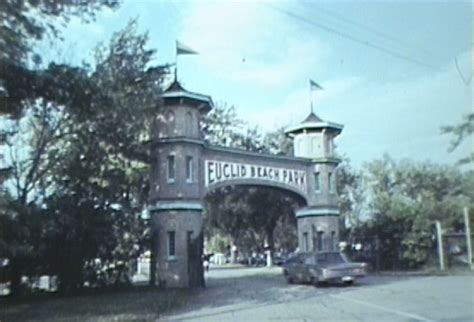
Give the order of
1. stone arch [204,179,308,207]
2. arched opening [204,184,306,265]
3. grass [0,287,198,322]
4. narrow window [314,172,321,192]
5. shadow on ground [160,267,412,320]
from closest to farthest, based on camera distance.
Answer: grass [0,287,198,322] → shadow on ground [160,267,412,320] → stone arch [204,179,308,207] → narrow window [314,172,321,192] → arched opening [204,184,306,265]

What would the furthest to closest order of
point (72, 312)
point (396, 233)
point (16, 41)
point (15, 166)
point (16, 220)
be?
point (396, 233) → point (15, 166) → point (16, 220) → point (72, 312) → point (16, 41)

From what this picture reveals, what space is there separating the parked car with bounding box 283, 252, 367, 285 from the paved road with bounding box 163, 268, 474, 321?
1.70ft

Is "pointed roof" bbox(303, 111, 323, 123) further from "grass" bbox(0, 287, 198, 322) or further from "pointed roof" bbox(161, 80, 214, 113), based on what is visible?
"grass" bbox(0, 287, 198, 322)

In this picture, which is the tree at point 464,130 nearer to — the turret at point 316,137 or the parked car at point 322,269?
the parked car at point 322,269

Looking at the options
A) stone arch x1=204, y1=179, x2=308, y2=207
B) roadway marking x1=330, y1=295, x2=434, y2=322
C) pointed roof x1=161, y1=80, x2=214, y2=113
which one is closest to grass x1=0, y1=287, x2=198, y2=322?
roadway marking x1=330, y1=295, x2=434, y2=322

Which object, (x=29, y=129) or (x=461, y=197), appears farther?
(x=29, y=129)

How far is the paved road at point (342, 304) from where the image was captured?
10742 millimetres

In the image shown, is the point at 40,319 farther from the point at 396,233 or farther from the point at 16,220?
the point at 396,233

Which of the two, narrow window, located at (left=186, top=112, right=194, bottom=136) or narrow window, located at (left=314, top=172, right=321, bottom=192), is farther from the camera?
narrow window, located at (left=314, top=172, right=321, bottom=192)

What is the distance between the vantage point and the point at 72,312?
13102 millimetres

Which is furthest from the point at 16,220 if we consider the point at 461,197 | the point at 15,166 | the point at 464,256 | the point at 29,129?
the point at 464,256

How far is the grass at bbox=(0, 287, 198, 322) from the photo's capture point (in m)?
12.2

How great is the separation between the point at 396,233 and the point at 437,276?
5.78m

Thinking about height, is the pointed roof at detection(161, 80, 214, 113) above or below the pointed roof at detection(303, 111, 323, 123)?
below
